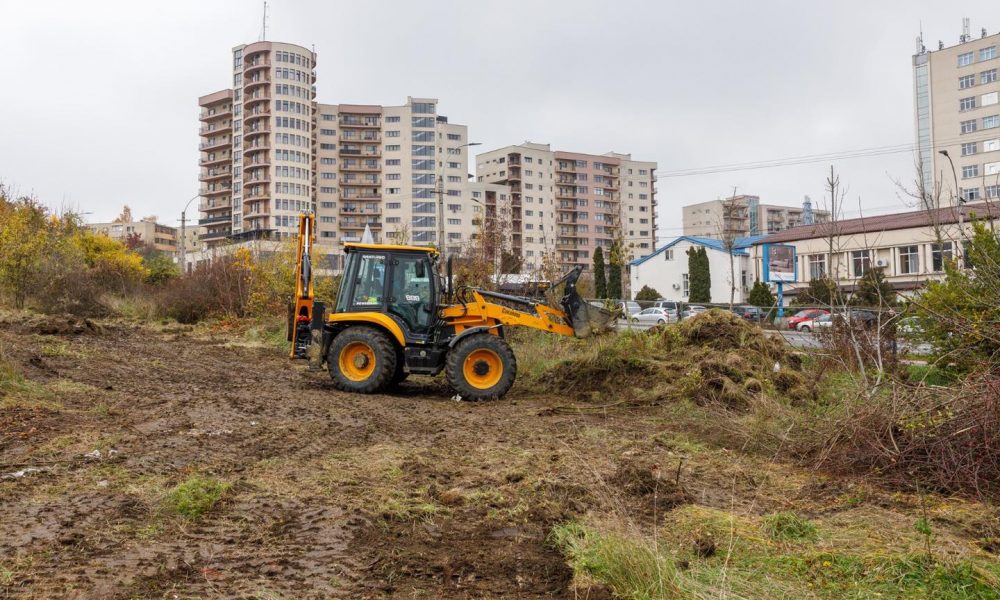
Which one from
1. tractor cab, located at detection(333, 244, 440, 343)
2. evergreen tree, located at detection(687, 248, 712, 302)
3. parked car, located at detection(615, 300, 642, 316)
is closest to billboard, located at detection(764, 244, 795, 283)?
evergreen tree, located at detection(687, 248, 712, 302)

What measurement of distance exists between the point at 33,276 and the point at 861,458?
24568mm

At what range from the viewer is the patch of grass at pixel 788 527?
4367 mm

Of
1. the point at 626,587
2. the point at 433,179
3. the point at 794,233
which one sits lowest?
the point at 626,587

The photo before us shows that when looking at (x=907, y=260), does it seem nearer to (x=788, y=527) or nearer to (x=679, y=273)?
(x=679, y=273)

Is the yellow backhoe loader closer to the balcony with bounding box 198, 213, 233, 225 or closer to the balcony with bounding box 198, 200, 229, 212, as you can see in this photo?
the balcony with bounding box 198, 213, 233, 225

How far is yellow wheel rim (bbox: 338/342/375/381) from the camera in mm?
11305

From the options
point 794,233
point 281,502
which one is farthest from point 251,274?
point 794,233

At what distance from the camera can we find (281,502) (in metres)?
4.97

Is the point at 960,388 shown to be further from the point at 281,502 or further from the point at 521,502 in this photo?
the point at 281,502

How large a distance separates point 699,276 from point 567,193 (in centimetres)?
4983

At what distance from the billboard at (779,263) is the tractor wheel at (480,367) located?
3555cm

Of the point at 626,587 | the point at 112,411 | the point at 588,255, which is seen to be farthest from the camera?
the point at 588,255

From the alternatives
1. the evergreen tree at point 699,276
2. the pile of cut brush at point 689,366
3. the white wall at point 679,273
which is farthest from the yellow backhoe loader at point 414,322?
the evergreen tree at point 699,276

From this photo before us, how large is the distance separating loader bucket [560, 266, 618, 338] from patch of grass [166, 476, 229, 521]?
7281mm
